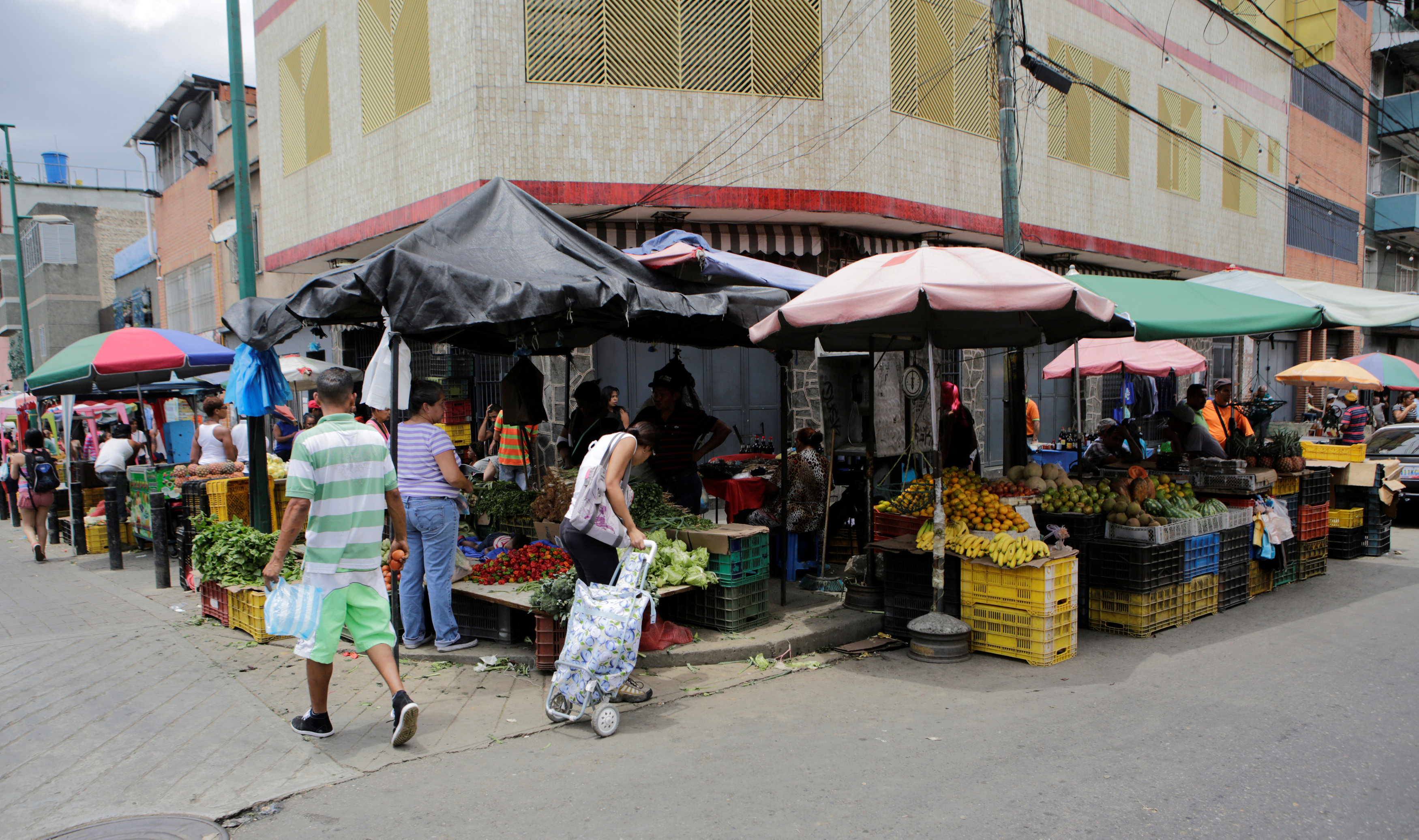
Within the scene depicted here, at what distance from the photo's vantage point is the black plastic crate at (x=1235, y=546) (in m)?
7.64

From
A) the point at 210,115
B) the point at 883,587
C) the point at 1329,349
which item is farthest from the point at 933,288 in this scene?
the point at 1329,349

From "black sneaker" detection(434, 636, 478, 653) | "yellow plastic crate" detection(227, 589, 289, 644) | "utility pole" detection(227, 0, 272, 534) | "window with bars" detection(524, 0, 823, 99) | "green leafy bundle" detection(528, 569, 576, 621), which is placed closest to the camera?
"green leafy bundle" detection(528, 569, 576, 621)

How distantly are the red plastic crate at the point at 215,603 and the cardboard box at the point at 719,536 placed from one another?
3995mm

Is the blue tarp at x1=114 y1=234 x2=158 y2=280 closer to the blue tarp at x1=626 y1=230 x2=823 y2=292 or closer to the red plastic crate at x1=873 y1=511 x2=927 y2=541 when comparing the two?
the blue tarp at x1=626 y1=230 x2=823 y2=292

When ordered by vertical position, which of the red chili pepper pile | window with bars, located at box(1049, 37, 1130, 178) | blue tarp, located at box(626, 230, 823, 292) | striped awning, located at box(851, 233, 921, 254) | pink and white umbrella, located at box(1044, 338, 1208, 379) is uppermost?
window with bars, located at box(1049, 37, 1130, 178)

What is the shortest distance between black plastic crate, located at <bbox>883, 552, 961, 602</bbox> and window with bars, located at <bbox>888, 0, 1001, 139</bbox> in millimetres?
9574

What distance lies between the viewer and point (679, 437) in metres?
8.41

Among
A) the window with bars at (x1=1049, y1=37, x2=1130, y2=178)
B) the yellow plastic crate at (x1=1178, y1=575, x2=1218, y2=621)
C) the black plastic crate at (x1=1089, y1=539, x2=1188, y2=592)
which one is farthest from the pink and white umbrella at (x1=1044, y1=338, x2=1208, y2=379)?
the black plastic crate at (x1=1089, y1=539, x2=1188, y2=592)

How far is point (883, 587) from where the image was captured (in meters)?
7.38

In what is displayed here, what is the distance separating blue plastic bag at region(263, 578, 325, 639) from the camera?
4.66m

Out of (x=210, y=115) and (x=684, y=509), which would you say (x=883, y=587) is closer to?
(x=684, y=509)

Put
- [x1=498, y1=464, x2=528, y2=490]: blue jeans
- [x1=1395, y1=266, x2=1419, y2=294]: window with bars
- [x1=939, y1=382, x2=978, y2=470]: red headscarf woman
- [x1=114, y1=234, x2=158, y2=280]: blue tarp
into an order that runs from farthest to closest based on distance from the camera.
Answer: [x1=1395, y1=266, x2=1419, y2=294]: window with bars → [x1=114, y1=234, x2=158, y2=280]: blue tarp → [x1=498, y1=464, x2=528, y2=490]: blue jeans → [x1=939, y1=382, x2=978, y2=470]: red headscarf woman

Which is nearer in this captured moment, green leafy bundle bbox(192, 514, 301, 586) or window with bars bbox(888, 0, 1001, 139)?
green leafy bundle bbox(192, 514, 301, 586)

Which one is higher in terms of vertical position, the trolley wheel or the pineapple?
the pineapple
